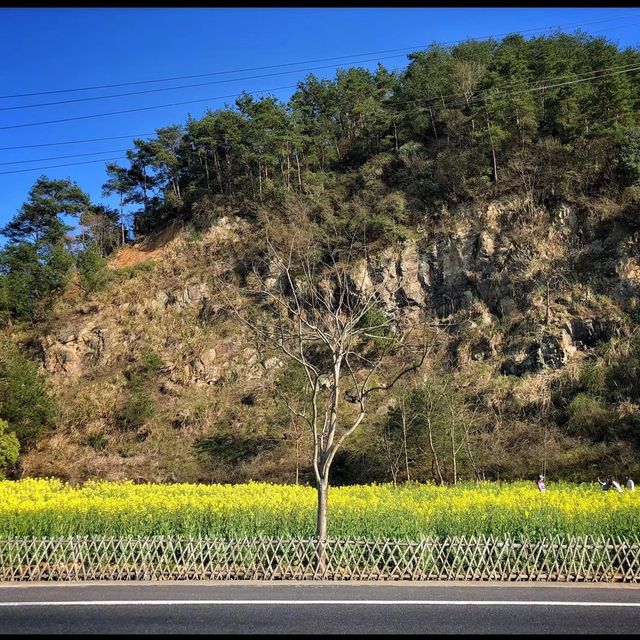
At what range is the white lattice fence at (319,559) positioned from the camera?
901 cm

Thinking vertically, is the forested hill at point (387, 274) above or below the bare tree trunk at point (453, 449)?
above

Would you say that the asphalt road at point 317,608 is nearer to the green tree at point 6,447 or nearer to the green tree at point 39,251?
the green tree at point 6,447

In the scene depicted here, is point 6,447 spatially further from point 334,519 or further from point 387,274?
point 387,274

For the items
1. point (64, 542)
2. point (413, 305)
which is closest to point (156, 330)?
point (413, 305)

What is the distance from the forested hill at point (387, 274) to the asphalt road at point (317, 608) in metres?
14.7

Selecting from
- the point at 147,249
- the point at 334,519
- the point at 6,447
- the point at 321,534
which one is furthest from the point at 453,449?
the point at 147,249

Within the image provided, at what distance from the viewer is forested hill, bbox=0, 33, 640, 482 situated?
26.1 meters

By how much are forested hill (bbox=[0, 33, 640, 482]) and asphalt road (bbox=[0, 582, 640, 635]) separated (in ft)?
48.4

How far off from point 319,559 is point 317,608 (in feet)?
6.14

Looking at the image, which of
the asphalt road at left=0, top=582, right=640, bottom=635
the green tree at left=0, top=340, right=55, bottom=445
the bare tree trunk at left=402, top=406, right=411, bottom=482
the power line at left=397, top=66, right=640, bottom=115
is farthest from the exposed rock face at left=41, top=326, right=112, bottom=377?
the asphalt road at left=0, top=582, right=640, bottom=635

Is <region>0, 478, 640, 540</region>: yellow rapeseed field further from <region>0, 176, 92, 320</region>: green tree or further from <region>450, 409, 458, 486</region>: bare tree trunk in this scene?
<region>0, 176, 92, 320</region>: green tree

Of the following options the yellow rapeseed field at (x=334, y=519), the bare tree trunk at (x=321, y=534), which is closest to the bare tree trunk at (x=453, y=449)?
the yellow rapeseed field at (x=334, y=519)

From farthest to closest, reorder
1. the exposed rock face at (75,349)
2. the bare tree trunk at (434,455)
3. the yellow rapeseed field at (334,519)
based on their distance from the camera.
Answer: the exposed rock face at (75,349), the bare tree trunk at (434,455), the yellow rapeseed field at (334,519)

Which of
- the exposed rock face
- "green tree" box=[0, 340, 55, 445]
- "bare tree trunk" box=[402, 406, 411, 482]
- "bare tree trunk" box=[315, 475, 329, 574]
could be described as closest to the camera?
"bare tree trunk" box=[315, 475, 329, 574]
